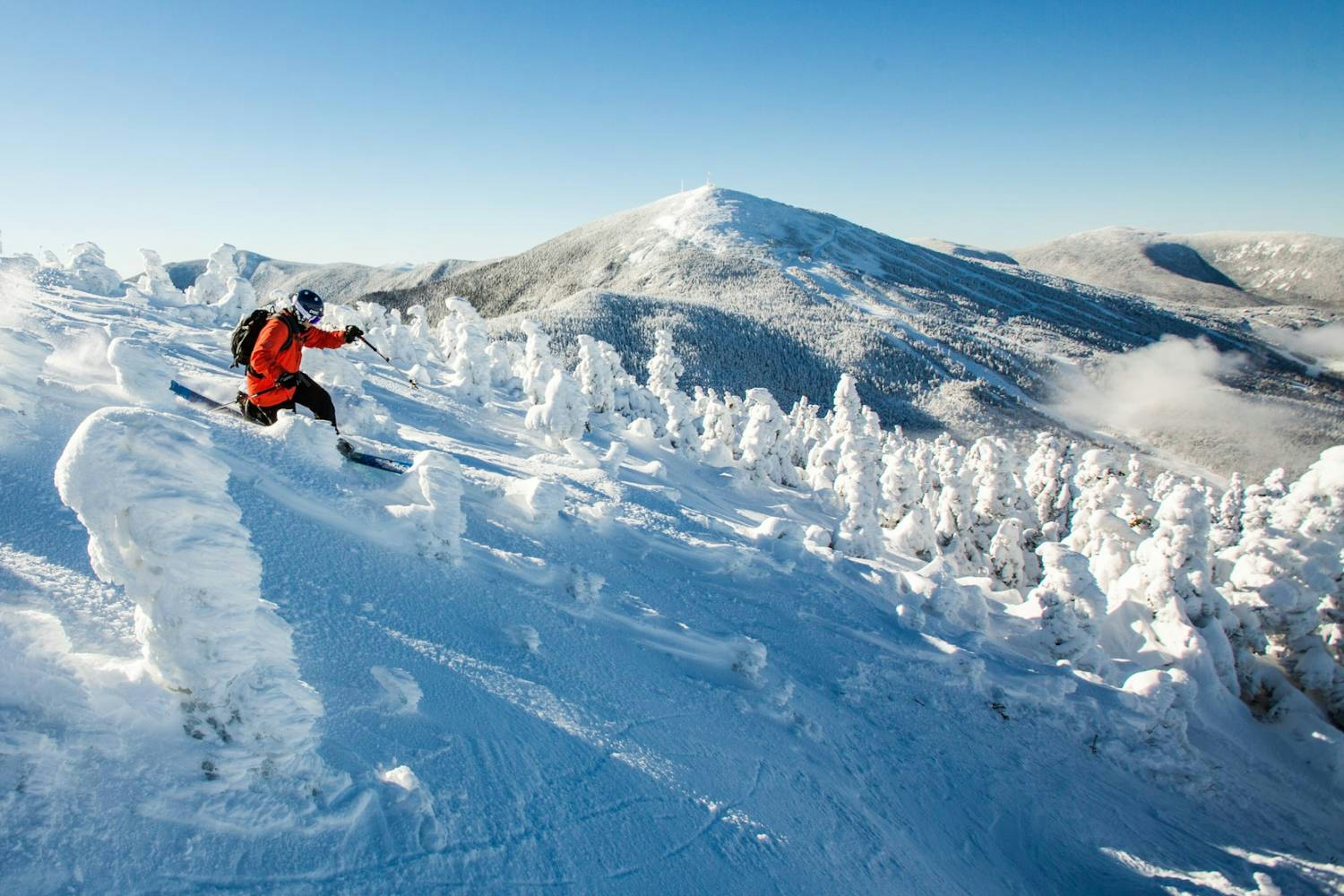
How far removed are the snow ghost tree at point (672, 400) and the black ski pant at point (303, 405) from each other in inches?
864

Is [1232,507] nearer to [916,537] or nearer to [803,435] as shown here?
[803,435]

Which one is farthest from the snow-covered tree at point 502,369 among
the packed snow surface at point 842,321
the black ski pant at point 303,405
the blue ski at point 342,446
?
the packed snow surface at point 842,321

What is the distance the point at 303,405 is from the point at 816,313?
137m

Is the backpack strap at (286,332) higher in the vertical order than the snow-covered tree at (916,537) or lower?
higher

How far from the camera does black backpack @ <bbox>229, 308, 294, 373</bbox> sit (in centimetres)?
764

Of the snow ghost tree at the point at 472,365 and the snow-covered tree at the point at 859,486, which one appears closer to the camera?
the snow-covered tree at the point at 859,486

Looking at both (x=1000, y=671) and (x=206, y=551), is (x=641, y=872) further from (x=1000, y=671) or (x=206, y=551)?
(x=1000, y=671)

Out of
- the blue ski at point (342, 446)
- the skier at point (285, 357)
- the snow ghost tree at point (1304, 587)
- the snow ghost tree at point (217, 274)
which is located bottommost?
the snow ghost tree at point (1304, 587)

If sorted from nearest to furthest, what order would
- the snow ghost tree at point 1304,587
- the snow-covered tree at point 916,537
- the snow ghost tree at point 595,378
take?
the snow ghost tree at point 1304,587 < the snow-covered tree at point 916,537 < the snow ghost tree at point 595,378

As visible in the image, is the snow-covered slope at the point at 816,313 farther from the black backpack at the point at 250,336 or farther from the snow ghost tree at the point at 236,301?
the black backpack at the point at 250,336

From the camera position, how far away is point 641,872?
154 inches

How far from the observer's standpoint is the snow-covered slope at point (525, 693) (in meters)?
3.16

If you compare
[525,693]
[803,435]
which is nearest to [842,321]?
[803,435]

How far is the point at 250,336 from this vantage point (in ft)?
25.1
